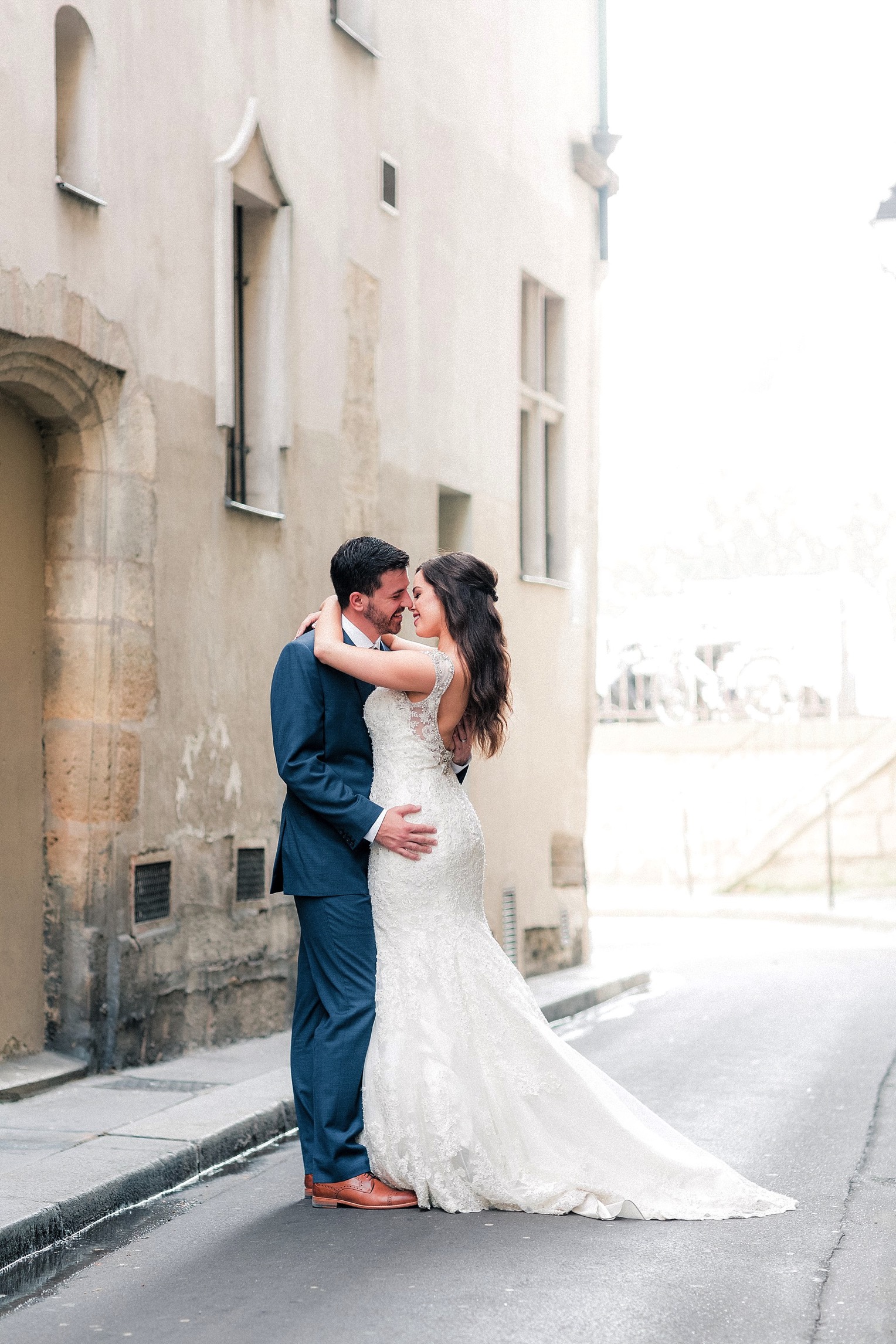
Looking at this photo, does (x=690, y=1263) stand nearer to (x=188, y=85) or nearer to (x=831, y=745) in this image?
(x=188, y=85)

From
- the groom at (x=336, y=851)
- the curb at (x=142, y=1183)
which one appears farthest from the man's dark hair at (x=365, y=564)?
the curb at (x=142, y=1183)

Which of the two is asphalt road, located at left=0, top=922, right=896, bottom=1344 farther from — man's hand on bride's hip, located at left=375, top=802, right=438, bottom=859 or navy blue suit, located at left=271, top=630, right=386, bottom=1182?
man's hand on bride's hip, located at left=375, top=802, right=438, bottom=859

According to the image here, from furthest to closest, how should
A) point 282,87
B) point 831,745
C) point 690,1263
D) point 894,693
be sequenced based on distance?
1. point 894,693
2. point 831,745
3. point 282,87
4. point 690,1263

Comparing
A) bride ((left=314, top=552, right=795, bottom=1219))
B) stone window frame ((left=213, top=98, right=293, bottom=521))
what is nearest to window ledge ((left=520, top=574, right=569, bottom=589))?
stone window frame ((left=213, top=98, right=293, bottom=521))

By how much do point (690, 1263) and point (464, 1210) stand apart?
0.82 m

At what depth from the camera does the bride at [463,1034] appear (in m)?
5.26

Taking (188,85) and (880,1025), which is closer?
(188,85)

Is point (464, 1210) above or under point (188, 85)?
under

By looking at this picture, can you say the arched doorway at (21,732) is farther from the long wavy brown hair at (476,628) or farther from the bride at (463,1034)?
the long wavy brown hair at (476,628)

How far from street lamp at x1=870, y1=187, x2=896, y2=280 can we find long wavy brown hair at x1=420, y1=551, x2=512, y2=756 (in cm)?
501

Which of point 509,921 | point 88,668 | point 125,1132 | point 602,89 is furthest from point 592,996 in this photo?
point 602,89

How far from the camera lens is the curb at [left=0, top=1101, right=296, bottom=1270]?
16.6 ft

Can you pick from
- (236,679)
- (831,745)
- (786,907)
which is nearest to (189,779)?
(236,679)

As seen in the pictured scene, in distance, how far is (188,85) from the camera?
344 inches
